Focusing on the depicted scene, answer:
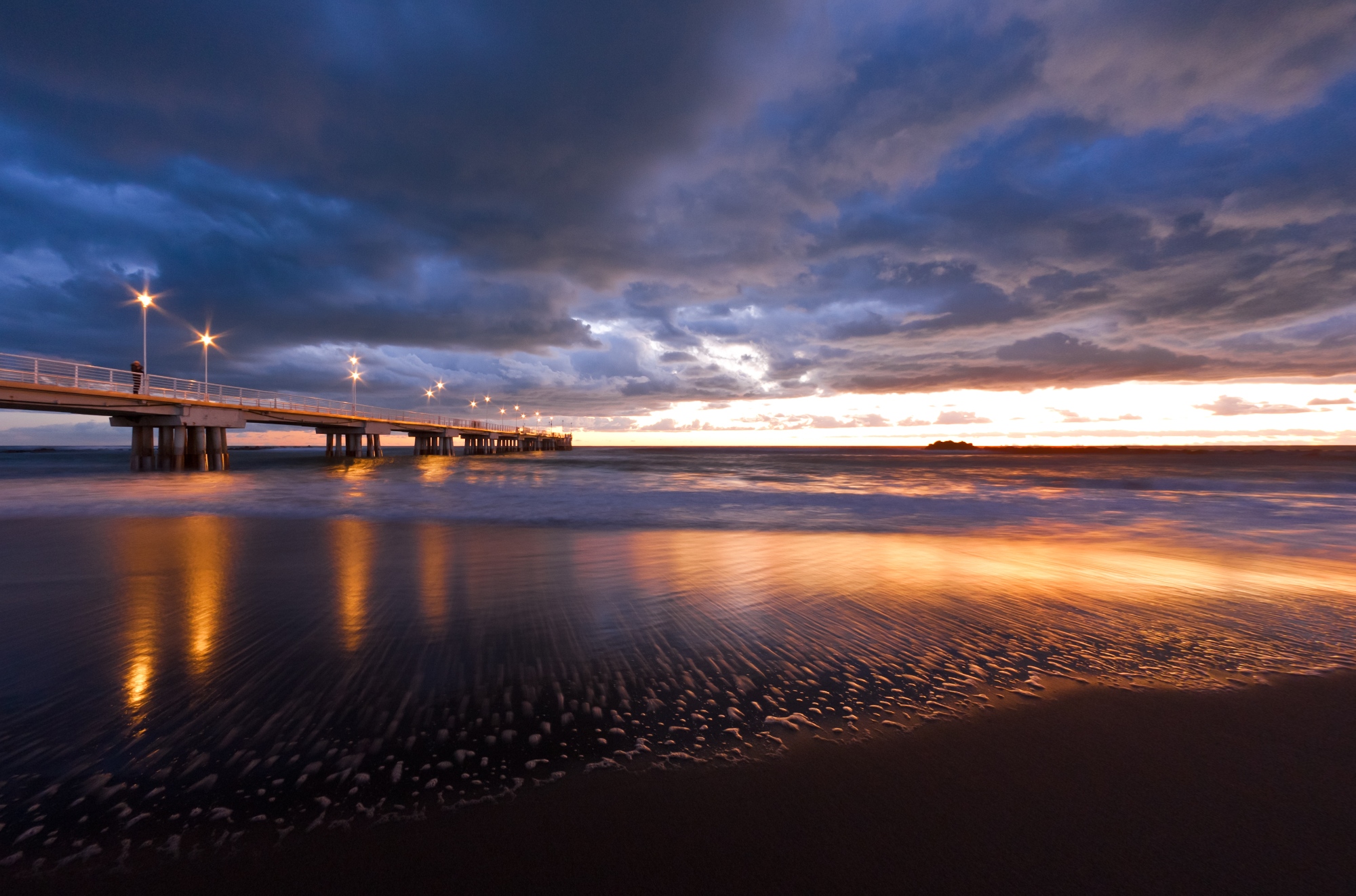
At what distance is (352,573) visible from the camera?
27.4ft

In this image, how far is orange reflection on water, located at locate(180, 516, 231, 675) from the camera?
17.1 feet

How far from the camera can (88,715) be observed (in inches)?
150

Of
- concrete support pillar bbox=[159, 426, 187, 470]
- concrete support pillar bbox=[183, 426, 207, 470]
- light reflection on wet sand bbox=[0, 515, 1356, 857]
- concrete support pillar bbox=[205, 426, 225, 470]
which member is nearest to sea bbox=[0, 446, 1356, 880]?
light reflection on wet sand bbox=[0, 515, 1356, 857]

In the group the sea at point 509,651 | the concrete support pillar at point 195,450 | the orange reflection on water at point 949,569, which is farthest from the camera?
the concrete support pillar at point 195,450

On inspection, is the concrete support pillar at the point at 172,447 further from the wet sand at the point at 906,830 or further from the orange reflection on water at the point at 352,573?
the wet sand at the point at 906,830

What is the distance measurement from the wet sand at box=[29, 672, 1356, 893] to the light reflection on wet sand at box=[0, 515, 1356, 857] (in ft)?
1.02

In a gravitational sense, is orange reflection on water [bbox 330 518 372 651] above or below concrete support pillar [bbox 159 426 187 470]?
below

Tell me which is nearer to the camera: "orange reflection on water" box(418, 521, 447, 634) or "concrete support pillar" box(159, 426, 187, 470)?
"orange reflection on water" box(418, 521, 447, 634)

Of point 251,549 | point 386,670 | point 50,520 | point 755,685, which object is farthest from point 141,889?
point 50,520

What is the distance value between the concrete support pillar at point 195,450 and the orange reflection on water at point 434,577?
33887 millimetres

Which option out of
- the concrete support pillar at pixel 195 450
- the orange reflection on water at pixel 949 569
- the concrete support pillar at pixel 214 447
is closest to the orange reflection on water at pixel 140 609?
the orange reflection on water at pixel 949 569

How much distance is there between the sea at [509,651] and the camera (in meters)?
3.04

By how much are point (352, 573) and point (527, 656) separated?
5.02m

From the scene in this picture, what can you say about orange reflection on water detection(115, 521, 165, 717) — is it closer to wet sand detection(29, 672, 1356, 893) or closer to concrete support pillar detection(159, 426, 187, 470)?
wet sand detection(29, 672, 1356, 893)
